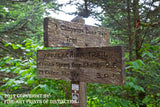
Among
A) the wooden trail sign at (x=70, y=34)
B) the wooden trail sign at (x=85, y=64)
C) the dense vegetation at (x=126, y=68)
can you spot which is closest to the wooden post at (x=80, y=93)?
the wooden trail sign at (x=85, y=64)

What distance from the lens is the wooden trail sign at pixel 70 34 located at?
5.19 ft

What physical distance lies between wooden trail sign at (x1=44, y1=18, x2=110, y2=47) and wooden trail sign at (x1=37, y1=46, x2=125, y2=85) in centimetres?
15

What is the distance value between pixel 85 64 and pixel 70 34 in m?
0.42

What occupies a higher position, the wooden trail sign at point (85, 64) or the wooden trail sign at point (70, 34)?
the wooden trail sign at point (70, 34)

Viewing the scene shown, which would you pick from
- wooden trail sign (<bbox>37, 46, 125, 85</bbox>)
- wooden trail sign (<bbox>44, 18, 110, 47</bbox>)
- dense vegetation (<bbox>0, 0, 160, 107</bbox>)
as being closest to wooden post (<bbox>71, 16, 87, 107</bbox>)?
wooden trail sign (<bbox>37, 46, 125, 85</bbox>)

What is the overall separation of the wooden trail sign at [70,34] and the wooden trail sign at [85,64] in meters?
0.15

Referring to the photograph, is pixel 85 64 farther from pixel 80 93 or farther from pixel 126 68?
pixel 126 68

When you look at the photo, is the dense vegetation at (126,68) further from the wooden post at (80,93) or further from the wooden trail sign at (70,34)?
the wooden trail sign at (70,34)

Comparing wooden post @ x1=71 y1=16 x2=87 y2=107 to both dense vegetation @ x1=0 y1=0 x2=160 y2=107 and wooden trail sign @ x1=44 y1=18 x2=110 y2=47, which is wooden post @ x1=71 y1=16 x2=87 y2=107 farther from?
dense vegetation @ x1=0 y1=0 x2=160 y2=107

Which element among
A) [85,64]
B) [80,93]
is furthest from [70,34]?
[80,93]

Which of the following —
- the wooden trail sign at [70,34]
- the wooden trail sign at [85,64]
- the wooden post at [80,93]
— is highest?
the wooden trail sign at [70,34]

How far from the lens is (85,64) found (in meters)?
1.63

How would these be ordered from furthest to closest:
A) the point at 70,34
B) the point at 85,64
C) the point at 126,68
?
1. the point at 126,68
2. the point at 70,34
3. the point at 85,64

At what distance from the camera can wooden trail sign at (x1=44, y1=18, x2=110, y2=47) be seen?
1.58m
